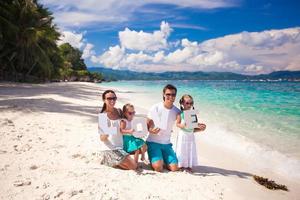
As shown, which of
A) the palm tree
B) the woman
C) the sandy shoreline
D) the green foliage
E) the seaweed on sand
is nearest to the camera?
the sandy shoreline

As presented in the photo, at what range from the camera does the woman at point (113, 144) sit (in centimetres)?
468

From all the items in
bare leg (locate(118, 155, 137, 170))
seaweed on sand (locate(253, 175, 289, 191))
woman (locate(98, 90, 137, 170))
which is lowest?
seaweed on sand (locate(253, 175, 289, 191))

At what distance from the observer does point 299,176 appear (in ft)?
17.4

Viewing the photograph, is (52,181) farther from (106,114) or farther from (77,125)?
(77,125)

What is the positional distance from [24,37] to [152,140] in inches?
1210

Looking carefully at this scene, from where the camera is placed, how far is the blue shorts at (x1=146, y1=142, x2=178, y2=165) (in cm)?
497

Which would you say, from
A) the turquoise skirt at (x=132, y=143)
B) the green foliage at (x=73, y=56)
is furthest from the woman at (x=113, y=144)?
the green foliage at (x=73, y=56)

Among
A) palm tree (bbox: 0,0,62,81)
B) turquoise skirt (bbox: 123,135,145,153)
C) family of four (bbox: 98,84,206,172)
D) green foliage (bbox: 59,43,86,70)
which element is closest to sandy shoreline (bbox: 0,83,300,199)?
family of four (bbox: 98,84,206,172)

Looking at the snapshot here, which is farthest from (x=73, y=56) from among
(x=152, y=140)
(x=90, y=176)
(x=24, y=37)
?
(x=90, y=176)

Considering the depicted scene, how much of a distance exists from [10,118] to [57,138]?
247 cm

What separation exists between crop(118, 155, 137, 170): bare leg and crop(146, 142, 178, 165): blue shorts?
1.29ft

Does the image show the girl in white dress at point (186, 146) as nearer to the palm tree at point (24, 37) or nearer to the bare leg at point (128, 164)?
the bare leg at point (128, 164)

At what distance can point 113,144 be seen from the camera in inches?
189

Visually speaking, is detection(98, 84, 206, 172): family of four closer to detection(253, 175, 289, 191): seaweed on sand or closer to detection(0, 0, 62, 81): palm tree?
detection(253, 175, 289, 191): seaweed on sand
